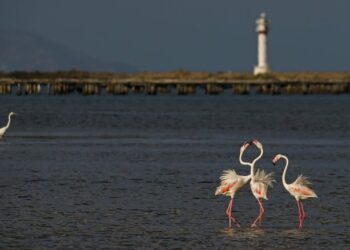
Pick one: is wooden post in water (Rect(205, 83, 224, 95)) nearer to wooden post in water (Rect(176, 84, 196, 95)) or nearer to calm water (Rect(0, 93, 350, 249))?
wooden post in water (Rect(176, 84, 196, 95))

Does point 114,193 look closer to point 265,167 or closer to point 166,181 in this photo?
point 166,181

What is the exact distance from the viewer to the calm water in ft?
58.0

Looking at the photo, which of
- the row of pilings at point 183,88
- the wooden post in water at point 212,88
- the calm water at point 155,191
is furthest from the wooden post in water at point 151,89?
the calm water at point 155,191

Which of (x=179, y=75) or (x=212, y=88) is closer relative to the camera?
(x=212, y=88)

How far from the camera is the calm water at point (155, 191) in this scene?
17.7m

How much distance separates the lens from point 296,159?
32406 mm

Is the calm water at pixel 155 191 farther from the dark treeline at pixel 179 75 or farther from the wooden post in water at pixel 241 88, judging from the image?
the dark treeline at pixel 179 75

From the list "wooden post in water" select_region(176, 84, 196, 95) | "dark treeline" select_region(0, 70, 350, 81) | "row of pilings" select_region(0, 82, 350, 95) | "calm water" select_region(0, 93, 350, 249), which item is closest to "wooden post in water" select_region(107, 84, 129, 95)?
"row of pilings" select_region(0, 82, 350, 95)

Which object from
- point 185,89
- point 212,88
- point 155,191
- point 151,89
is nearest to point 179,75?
point 185,89

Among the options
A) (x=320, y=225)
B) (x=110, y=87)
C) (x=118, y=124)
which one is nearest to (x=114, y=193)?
(x=320, y=225)

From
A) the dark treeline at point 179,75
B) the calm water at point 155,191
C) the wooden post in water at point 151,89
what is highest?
the dark treeline at point 179,75

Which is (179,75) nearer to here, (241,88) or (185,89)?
(185,89)

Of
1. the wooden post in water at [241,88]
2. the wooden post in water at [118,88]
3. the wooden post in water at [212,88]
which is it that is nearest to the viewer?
the wooden post in water at [212,88]

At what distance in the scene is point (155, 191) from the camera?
23.7m
